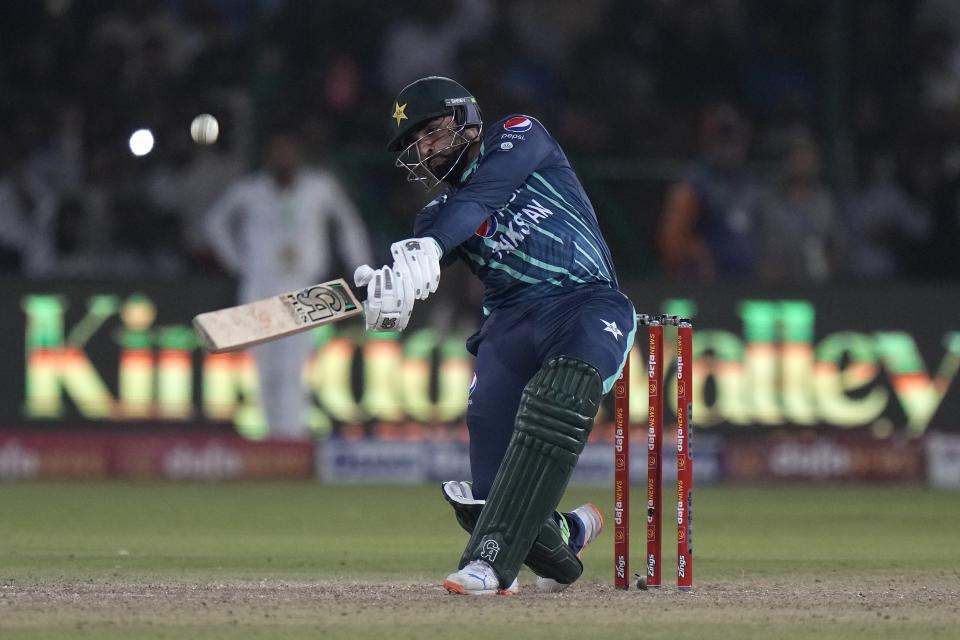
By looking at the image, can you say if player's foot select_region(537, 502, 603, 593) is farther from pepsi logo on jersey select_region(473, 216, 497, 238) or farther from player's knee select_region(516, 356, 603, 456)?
pepsi logo on jersey select_region(473, 216, 497, 238)

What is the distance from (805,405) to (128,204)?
403cm

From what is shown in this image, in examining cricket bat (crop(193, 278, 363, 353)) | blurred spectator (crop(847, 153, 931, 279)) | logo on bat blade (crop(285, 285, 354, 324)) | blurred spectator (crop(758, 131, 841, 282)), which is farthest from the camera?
blurred spectator (crop(847, 153, 931, 279))

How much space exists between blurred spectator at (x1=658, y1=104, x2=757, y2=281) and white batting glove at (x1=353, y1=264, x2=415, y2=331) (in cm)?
634

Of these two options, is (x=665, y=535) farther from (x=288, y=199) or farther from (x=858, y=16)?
(x=858, y=16)

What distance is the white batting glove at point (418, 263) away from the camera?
4.85 metres

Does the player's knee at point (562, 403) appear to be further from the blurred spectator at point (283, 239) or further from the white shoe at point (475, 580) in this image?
the blurred spectator at point (283, 239)

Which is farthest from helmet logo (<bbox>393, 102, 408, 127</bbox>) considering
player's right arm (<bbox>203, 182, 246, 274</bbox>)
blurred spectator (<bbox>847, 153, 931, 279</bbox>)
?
blurred spectator (<bbox>847, 153, 931, 279</bbox>)

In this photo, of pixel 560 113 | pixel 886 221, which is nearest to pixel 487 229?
pixel 560 113

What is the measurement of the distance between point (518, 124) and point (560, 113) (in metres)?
6.25

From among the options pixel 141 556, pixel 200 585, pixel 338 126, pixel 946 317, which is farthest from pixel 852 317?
pixel 200 585

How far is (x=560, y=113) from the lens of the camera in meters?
11.6

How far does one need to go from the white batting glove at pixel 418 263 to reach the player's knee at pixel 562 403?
0.41m

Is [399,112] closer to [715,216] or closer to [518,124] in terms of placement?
[518,124]

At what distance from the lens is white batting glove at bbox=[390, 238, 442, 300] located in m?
4.85
